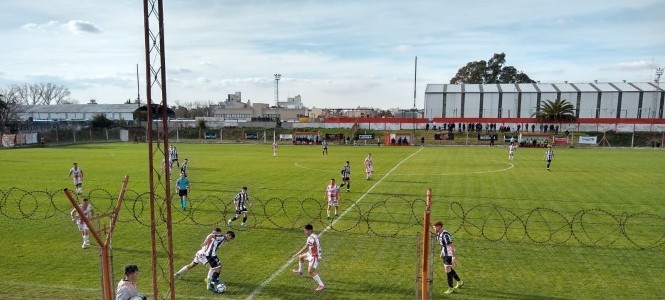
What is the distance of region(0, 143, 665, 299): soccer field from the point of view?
11.5m

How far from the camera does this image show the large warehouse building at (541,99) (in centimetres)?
8538

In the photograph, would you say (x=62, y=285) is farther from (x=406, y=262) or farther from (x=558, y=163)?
(x=558, y=163)

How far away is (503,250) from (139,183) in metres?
22.8

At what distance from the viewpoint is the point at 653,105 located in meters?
84.8

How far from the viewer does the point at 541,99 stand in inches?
3474

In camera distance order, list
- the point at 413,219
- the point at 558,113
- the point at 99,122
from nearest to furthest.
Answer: the point at 413,219, the point at 558,113, the point at 99,122

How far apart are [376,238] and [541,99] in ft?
275

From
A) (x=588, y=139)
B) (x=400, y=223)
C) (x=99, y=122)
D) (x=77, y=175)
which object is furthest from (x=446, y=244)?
(x=99, y=122)

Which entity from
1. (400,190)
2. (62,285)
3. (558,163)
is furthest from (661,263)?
(558,163)

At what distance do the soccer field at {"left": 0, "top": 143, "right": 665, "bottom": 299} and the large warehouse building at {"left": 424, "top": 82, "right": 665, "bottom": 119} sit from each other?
6267 centimetres

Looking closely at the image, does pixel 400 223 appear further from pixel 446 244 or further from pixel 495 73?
pixel 495 73

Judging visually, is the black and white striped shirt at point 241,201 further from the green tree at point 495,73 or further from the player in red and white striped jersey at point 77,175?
the green tree at point 495,73

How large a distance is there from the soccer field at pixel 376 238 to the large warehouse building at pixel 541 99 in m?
62.7

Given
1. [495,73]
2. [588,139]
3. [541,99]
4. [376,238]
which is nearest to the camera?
[376,238]
